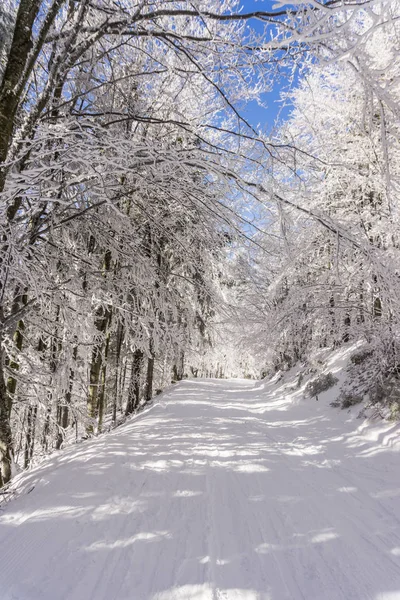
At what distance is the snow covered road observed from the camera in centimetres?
240

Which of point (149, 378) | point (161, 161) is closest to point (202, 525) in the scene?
point (161, 161)

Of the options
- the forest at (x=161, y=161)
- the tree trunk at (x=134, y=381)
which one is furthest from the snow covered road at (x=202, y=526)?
the tree trunk at (x=134, y=381)

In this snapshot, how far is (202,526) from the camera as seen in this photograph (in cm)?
320

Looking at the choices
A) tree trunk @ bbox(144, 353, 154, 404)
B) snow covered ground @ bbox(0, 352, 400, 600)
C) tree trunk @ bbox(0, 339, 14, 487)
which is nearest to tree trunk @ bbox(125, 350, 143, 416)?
tree trunk @ bbox(144, 353, 154, 404)

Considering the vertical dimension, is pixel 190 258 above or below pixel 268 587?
above

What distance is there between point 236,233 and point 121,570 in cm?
341

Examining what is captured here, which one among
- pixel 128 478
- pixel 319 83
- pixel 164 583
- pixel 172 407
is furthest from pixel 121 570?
pixel 319 83

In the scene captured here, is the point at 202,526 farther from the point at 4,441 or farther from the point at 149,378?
the point at 149,378

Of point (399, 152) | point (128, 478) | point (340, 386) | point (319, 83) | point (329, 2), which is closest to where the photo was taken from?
point (329, 2)

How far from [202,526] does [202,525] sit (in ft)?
0.07

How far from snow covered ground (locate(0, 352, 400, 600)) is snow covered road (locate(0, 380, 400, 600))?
12 millimetres

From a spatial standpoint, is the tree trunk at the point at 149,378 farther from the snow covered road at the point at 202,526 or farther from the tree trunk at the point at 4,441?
the tree trunk at the point at 4,441

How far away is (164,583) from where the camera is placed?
93.9 inches

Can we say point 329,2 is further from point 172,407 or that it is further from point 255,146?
point 172,407
